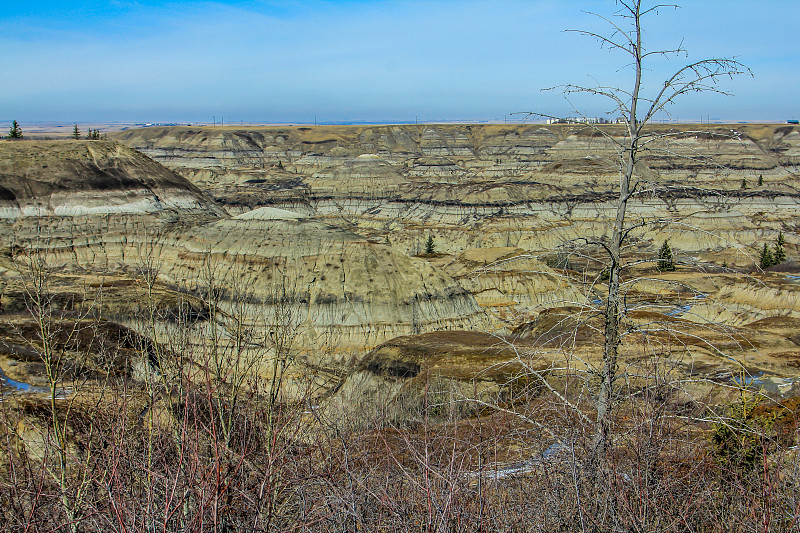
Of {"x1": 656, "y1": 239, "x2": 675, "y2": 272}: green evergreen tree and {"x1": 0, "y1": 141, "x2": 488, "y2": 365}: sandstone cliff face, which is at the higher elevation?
{"x1": 656, "y1": 239, "x2": 675, "y2": 272}: green evergreen tree

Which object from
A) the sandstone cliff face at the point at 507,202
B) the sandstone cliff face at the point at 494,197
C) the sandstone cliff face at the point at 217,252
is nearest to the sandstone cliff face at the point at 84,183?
the sandstone cliff face at the point at 217,252

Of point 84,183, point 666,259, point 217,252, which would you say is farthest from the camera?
point 84,183

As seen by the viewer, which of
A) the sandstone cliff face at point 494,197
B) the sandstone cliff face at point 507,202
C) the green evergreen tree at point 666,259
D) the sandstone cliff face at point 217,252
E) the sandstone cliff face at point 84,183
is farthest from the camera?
the sandstone cliff face at point 494,197

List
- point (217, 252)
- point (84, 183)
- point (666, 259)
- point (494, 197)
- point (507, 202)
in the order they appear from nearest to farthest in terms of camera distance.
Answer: point (666, 259), point (217, 252), point (84, 183), point (507, 202), point (494, 197)

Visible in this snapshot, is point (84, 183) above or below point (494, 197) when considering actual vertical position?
above

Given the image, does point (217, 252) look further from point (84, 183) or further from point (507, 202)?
point (507, 202)

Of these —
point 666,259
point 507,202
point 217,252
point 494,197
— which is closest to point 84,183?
point 217,252

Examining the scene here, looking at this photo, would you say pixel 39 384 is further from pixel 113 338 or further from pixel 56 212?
pixel 56 212

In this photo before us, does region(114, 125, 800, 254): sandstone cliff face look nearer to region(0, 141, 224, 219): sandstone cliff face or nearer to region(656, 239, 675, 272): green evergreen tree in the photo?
region(0, 141, 224, 219): sandstone cliff face

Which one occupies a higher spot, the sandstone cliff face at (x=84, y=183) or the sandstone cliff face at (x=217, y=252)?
the sandstone cliff face at (x=84, y=183)

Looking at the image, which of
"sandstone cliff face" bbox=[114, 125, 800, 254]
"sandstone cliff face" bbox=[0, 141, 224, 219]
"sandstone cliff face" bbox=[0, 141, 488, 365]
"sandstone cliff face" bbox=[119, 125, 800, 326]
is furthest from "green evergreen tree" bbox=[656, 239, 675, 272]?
"sandstone cliff face" bbox=[0, 141, 224, 219]

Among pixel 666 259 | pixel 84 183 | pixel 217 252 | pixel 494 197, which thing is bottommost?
pixel 217 252

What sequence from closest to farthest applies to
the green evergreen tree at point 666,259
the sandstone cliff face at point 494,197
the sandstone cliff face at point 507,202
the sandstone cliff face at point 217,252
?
the green evergreen tree at point 666,259, the sandstone cliff face at point 217,252, the sandstone cliff face at point 507,202, the sandstone cliff face at point 494,197

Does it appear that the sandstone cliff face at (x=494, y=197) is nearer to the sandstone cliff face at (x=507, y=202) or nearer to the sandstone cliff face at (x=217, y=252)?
the sandstone cliff face at (x=507, y=202)
